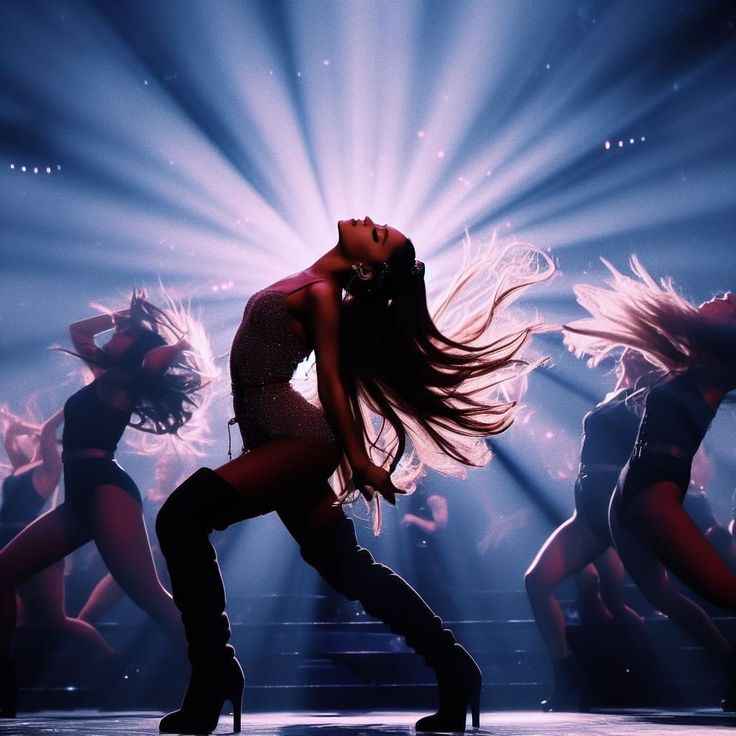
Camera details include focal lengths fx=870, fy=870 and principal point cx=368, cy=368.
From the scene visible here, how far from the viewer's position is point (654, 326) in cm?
357

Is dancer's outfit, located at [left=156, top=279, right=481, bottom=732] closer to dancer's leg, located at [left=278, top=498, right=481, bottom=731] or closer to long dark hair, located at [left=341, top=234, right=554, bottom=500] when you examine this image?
dancer's leg, located at [left=278, top=498, right=481, bottom=731]

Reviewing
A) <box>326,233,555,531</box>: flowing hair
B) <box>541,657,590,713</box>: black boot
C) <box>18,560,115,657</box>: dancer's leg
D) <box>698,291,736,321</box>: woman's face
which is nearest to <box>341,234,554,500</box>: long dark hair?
<box>326,233,555,531</box>: flowing hair

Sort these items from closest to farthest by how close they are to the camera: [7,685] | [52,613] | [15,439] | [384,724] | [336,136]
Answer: [384,724]
[7,685]
[52,613]
[15,439]
[336,136]

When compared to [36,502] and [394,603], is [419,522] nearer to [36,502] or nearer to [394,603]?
[36,502]

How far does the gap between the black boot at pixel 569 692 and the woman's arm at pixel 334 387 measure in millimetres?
2106

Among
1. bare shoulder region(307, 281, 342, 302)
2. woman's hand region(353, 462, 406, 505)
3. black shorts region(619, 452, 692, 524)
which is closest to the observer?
woman's hand region(353, 462, 406, 505)

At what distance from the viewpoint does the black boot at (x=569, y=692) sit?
377cm

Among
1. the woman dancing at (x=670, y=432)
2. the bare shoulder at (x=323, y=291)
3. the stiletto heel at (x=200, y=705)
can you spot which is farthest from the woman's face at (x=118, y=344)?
→ the stiletto heel at (x=200, y=705)

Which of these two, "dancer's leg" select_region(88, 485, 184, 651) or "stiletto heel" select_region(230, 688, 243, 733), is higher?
"stiletto heel" select_region(230, 688, 243, 733)

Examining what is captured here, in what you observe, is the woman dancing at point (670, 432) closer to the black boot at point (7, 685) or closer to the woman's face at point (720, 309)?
the woman's face at point (720, 309)

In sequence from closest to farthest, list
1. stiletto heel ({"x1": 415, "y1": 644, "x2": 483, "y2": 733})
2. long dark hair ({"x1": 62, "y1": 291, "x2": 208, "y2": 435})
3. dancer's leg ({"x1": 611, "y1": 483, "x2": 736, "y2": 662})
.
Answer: stiletto heel ({"x1": 415, "y1": 644, "x2": 483, "y2": 733})
dancer's leg ({"x1": 611, "y1": 483, "x2": 736, "y2": 662})
long dark hair ({"x1": 62, "y1": 291, "x2": 208, "y2": 435})

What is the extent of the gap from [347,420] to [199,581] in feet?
1.80

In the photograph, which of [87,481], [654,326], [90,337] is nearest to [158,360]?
[90,337]

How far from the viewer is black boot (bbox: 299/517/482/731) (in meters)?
2.42
